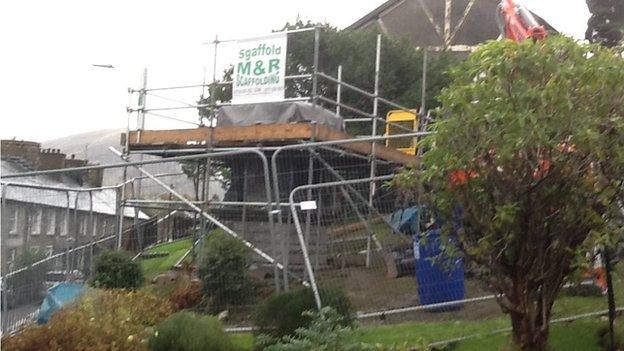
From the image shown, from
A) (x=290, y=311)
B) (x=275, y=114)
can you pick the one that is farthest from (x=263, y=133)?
(x=290, y=311)

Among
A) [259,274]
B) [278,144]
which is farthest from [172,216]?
[259,274]

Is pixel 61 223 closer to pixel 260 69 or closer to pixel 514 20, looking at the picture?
pixel 260 69

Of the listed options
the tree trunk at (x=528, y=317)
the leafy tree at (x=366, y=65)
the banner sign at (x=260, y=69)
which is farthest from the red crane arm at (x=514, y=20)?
the leafy tree at (x=366, y=65)

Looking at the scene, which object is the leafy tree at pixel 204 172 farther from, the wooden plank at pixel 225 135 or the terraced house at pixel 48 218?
the terraced house at pixel 48 218

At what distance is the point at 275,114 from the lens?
15.1 metres

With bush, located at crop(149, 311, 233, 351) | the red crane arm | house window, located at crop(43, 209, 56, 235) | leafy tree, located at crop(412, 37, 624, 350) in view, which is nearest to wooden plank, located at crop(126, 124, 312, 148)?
house window, located at crop(43, 209, 56, 235)

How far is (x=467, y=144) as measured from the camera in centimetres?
→ 879

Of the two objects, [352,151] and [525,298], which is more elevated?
[352,151]

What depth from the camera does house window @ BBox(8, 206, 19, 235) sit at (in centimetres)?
1302

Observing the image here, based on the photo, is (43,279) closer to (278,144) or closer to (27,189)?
(27,189)

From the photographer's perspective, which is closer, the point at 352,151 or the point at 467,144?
the point at 467,144

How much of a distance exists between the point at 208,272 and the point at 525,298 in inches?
184

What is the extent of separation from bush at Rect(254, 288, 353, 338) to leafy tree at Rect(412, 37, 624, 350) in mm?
1846

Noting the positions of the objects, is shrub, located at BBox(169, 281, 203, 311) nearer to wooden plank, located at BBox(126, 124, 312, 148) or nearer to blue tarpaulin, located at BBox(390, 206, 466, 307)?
blue tarpaulin, located at BBox(390, 206, 466, 307)
